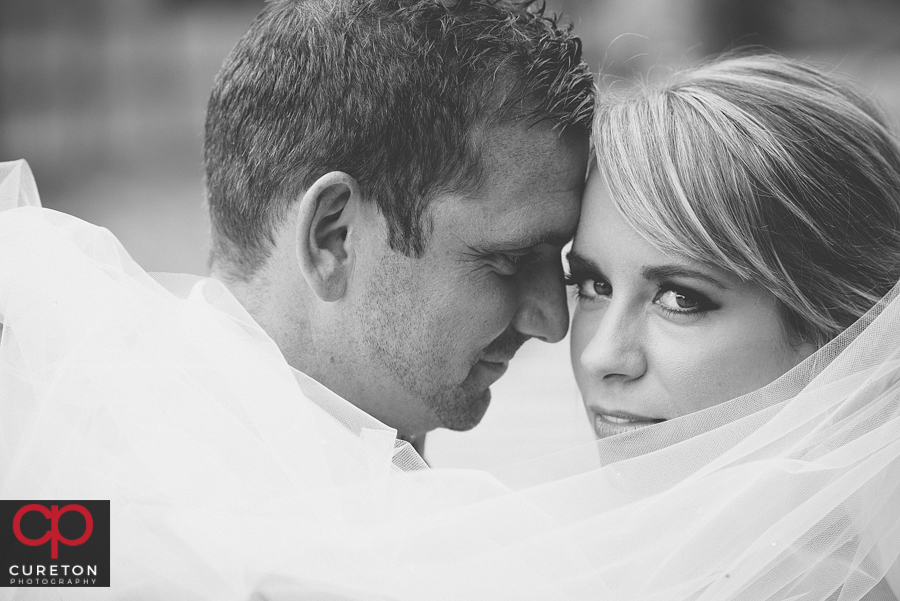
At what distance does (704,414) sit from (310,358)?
0.92 metres

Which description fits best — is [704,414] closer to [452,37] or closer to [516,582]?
[516,582]

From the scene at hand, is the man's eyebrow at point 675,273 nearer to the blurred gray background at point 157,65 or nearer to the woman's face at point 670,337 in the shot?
the woman's face at point 670,337

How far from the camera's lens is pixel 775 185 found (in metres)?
2.03

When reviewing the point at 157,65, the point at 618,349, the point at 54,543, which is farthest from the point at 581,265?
the point at 157,65

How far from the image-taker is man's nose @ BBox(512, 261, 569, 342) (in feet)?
7.80

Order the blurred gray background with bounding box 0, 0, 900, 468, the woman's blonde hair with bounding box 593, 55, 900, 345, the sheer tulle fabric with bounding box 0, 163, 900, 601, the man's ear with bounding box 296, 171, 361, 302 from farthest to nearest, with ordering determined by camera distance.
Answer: the blurred gray background with bounding box 0, 0, 900, 468
the man's ear with bounding box 296, 171, 361, 302
the woman's blonde hair with bounding box 593, 55, 900, 345
the sheer tulle fabric with bounding box 0, 163, 900, 601

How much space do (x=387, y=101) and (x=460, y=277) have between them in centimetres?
44

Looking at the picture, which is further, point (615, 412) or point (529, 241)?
point (529, 241)

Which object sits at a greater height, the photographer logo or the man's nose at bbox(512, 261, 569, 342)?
the man's nose at bbox(512, 261, 569, 342)

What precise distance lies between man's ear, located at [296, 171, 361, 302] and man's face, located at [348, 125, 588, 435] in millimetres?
49

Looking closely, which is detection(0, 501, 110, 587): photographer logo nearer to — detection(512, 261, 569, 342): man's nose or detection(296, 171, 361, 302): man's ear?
detection(296, 171, 361, 302): man's ear

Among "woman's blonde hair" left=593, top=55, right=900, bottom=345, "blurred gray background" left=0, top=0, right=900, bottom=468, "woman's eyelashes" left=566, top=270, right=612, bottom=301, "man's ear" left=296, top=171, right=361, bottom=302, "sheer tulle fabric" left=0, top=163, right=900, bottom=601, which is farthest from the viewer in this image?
"blurred gray background" left=0, top=0, right=900, bottom=468

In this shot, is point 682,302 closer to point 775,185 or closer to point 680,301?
point 680,301

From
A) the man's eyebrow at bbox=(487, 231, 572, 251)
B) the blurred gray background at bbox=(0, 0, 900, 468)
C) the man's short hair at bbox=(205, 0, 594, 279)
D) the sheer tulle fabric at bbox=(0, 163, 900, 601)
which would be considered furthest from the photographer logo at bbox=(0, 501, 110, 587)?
the blurred gray background at bbox=(0, 0, 900, 468)
